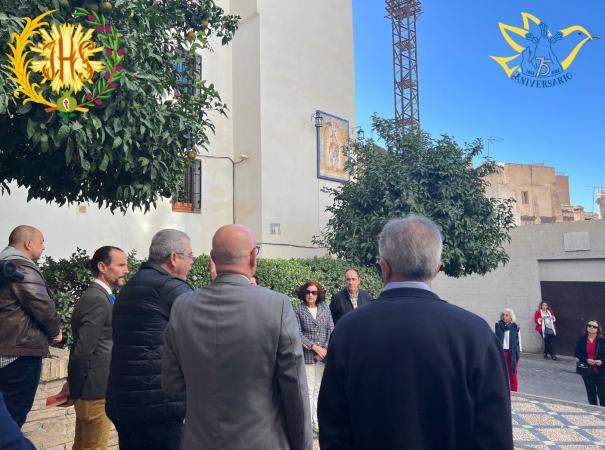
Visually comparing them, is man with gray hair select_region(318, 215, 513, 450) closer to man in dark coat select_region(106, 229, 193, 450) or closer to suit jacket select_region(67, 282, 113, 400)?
man in dark coat select_region(106, 229, 193, 450)

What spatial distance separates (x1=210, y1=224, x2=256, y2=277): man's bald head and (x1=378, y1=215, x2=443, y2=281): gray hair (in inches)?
26.9

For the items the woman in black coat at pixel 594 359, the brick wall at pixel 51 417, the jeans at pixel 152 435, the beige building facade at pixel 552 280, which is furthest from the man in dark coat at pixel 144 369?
the beige building facade at pixel 552 280

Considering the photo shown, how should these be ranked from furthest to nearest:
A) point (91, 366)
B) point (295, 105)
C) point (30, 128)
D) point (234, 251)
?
1. point (295, 105)
2. point (30, 128)
3. point (91, 366)
4. point (234, 251)

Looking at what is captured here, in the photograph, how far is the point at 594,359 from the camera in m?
7.54

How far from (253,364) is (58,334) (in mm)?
2302

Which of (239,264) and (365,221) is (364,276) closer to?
(365,221)

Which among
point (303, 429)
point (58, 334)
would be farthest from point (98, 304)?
point (303, 429)

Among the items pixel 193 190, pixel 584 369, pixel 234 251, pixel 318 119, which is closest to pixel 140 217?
pixel 193 190

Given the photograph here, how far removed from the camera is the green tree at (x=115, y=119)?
3998mm

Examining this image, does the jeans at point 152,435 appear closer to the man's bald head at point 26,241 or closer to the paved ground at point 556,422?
the man's bald head at point 26,241

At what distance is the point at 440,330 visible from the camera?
1.76 m

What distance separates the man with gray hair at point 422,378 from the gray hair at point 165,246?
1429 millimetres

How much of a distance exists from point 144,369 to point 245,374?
909mm

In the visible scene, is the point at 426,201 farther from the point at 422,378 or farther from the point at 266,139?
the point at 422,378
